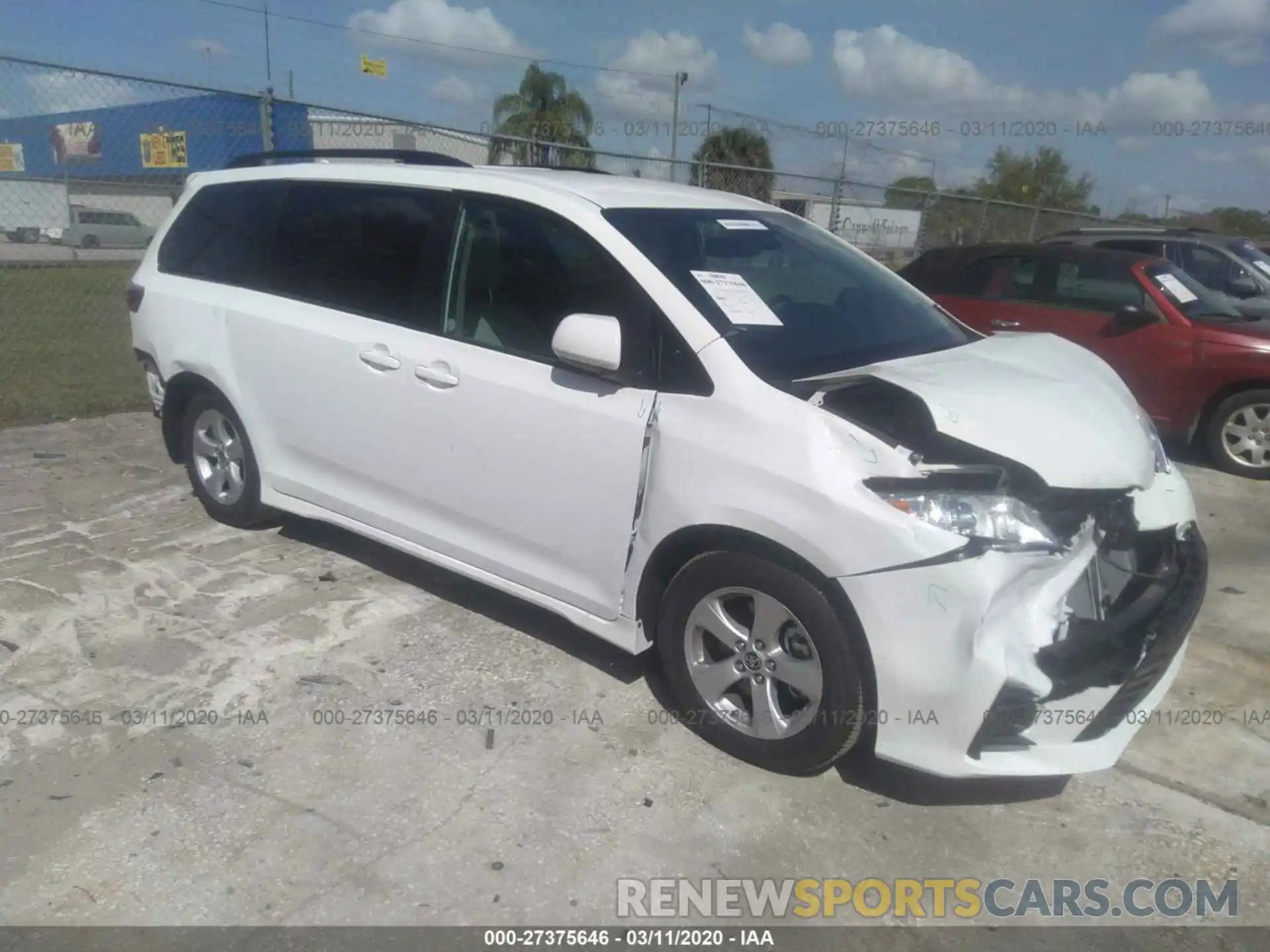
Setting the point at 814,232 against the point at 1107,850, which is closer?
the point at 1107,850

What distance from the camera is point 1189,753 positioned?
3422 mm

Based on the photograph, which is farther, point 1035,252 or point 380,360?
point 1035,252

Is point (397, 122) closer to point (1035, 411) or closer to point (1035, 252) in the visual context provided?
point (1035, 252)

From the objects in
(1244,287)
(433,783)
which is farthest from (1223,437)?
(433,783)

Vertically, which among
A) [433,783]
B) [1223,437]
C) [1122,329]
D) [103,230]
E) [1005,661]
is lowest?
[103,230]

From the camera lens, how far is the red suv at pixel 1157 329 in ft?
23.1

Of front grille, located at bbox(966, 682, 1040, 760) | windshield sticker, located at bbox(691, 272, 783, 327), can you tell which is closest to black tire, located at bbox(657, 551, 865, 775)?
front grille, located at bbox(966, 682, 1040, 760)

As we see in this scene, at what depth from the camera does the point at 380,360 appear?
12.8 feet

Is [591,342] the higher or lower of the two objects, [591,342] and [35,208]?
the higher

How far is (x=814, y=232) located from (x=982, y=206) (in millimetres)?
12500

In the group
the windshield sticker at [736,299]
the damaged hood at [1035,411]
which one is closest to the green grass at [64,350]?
the windshield sticker at [736,299]

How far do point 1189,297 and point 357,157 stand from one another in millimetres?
6090

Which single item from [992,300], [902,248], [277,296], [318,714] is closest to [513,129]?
[902,248]
